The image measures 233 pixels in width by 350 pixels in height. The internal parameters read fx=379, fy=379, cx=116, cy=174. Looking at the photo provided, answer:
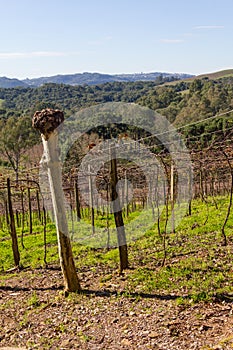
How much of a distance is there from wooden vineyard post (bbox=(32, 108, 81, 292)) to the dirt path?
0.63 m

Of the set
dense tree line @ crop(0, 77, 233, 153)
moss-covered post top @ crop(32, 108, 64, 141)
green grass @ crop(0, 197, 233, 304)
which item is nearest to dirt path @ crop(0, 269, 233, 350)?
green grass @ crop(0, 197, 233, 304)

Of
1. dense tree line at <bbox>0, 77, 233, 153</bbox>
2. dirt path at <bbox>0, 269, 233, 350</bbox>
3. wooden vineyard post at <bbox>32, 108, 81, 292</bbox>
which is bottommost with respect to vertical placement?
dirt path at <bbox>0, 269, 233, 350</bbox>

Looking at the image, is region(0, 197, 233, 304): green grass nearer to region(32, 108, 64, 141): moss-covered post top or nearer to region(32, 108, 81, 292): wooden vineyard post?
region(32, 108, 81, 292): wooden vineyard post

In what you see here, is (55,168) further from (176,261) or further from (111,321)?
(176,261)

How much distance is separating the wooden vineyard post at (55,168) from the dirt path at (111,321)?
629 millimetres

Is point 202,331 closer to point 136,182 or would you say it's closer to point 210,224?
point 210,224

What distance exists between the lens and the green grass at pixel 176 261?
6.11 metres

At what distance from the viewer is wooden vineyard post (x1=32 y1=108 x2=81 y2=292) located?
632 cm

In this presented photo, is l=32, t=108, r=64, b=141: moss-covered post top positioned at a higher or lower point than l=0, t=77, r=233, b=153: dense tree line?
lower

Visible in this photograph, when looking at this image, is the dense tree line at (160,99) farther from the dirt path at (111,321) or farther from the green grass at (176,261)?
the dirt path at (111,321)

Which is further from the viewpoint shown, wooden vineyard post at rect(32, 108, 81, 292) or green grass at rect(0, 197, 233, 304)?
wooden vineyard post at rect(32, 108, 81, 292)

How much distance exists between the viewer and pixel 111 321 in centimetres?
543

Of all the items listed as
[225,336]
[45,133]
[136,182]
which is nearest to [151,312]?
[225,336]

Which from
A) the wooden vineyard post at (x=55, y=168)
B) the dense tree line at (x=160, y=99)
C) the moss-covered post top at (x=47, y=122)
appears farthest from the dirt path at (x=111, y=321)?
the dense tree line at (x=160, y=99)
